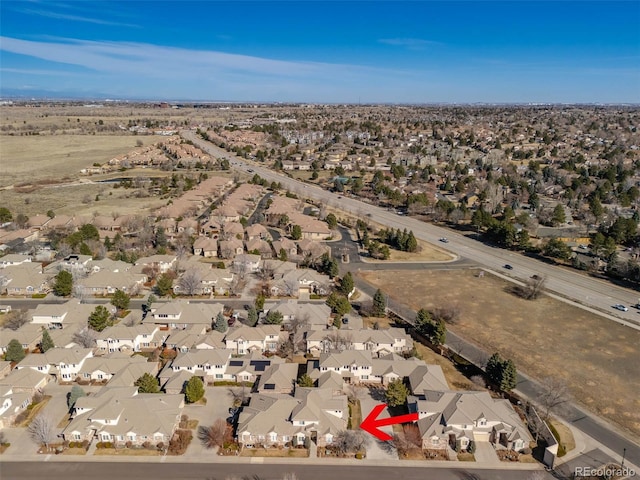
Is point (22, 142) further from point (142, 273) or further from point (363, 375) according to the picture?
point (363, 375)

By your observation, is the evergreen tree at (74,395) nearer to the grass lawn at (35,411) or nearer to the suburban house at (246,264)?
the grass lawn at (35,411)

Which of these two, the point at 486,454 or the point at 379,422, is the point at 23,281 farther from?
the point at 486,454

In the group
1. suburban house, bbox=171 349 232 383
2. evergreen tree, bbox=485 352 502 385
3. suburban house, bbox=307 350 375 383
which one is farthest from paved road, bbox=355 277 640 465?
suburban house, bbox=171 349 232 383

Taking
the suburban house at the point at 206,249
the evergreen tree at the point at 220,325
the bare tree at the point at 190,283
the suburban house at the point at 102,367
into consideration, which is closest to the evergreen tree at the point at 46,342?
the suburban house at the point at 102,367

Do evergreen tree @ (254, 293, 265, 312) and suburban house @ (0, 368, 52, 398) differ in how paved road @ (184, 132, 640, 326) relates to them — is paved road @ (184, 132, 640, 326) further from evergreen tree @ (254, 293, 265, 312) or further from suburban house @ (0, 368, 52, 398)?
suburban house @ (0, 368, 52, 398)

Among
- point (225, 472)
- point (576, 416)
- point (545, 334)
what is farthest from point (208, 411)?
point (545, 334)

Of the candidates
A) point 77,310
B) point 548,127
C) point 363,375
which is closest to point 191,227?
point 77,310
